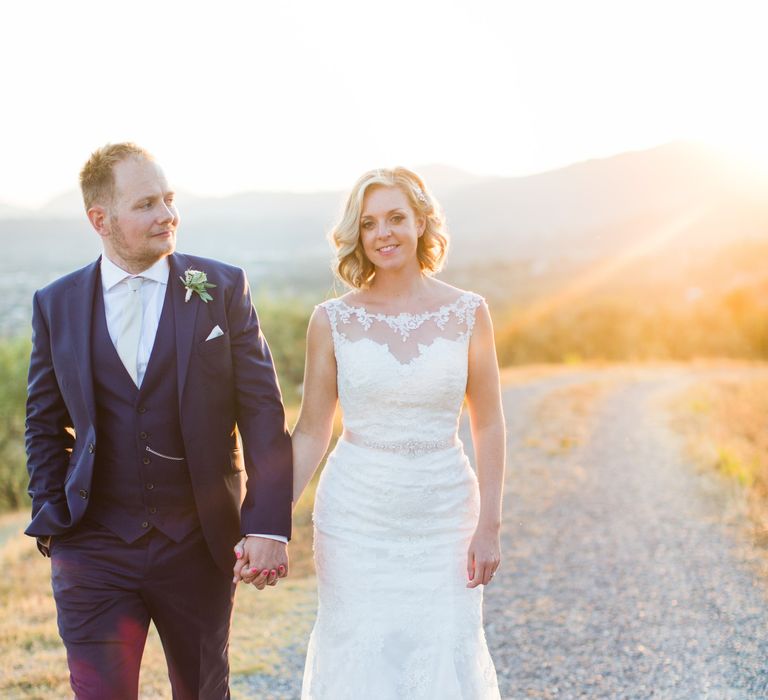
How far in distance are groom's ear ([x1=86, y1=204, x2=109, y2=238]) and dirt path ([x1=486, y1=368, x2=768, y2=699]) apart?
3.67m

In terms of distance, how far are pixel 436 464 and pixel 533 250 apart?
3508 inches

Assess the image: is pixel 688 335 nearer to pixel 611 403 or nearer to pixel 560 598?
pixel 611 403

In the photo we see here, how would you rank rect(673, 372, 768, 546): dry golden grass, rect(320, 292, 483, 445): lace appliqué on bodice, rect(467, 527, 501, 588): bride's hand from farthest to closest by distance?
1. rect(673, 372, 768, 546): dry golden grass
2. rect(320, 292, 483, 445): lace appliqué on bodice
3. rect(467, 527, 501, 588): bride's hand

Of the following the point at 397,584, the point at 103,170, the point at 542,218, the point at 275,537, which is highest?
the point at 103,170

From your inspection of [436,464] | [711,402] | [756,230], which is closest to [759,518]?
[436,464]

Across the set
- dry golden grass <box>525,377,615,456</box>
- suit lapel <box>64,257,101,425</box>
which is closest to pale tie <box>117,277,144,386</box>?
suit lapel <box>64,257,101,425</box>

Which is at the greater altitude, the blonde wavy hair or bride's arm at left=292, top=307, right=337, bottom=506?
the blonde wavy hair

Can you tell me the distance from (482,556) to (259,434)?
0.99 meters

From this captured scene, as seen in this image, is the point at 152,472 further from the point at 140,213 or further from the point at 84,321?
the point at 140,213

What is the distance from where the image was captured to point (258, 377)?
3234 mm

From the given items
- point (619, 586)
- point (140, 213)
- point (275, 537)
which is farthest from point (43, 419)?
point (619, 586)

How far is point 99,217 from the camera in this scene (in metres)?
3.12

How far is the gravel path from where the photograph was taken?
5281 millimetres

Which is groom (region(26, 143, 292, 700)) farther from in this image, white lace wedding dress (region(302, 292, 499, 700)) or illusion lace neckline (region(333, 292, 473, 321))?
illusion lace neckline (region(333, 292, 473, 321))
